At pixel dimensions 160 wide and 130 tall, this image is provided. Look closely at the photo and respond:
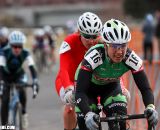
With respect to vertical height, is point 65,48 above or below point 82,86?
above

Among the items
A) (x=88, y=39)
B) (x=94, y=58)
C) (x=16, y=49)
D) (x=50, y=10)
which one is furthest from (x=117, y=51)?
(x=50, y=10)

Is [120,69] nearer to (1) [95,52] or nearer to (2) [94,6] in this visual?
(1) [95,52]

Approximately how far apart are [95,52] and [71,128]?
1.91 m

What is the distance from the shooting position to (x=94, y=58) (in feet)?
21.5

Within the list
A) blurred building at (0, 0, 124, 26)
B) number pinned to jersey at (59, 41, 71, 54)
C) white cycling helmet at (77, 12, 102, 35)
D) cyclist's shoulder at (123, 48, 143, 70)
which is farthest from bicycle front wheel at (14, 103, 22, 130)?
blurred building at (0, 0, 124, 26)

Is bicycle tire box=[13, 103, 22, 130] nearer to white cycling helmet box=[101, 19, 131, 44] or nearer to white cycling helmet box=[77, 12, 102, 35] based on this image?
white cycling helmet box=[77, 12, 102, 35]

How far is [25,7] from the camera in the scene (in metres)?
106

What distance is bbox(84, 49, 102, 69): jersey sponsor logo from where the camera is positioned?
6535 mm

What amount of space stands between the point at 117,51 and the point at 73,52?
1990mm

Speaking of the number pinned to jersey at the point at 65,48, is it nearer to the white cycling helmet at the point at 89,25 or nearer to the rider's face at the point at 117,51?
the white cycling helmet at the point at 89,25

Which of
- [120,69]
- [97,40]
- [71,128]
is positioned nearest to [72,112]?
[71,128]

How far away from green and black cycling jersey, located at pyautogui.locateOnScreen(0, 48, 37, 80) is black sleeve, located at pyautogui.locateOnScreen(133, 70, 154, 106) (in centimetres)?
425

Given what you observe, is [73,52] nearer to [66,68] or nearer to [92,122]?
[66,68]

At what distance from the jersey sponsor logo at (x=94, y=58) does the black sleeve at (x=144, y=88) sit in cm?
42
